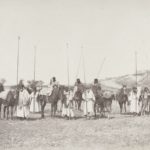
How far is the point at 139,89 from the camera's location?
25.7 m

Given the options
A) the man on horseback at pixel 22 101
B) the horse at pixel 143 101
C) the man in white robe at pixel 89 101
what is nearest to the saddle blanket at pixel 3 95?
the man on horseback at pixel 22 101

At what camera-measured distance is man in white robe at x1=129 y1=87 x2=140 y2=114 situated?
25.9 meters

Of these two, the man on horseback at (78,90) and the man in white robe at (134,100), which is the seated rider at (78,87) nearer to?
the man on horseback at (78,90)

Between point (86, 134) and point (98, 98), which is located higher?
point (98, 98)

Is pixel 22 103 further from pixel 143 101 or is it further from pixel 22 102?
pixel 143 101

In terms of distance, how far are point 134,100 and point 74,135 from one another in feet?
36.5

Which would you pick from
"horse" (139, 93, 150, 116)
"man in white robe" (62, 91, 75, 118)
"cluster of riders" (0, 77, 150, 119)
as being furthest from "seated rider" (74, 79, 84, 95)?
"horse" (139, 93, 150, 116)

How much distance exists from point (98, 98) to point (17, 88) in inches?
169

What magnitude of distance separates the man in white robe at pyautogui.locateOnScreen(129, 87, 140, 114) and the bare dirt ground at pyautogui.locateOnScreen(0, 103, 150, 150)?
4.70 m

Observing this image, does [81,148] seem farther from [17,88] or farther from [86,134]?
[17,88]

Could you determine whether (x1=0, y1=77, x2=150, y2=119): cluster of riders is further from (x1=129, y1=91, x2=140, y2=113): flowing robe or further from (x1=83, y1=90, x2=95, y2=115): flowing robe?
(x1=129, y1=91, x2=140, y2=113): flowing robe

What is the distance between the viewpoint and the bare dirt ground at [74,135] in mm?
13725

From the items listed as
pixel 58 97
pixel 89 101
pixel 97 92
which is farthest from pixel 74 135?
pixel 89 101

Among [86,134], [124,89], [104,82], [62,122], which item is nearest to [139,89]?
[124,89]
